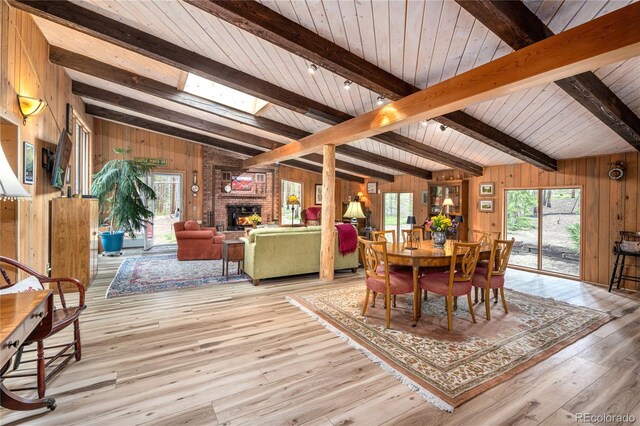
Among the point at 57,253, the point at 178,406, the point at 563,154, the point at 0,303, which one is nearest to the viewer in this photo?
the point at 0,303

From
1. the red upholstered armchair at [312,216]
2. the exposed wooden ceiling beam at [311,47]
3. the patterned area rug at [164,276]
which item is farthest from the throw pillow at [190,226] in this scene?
the exposed wooden ceiling beam at [311,47]

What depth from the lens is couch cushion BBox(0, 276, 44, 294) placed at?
2086mm

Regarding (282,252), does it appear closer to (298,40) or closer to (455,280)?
(455,280)

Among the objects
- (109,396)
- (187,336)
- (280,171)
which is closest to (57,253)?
(187,336)

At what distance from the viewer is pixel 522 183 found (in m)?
6.25

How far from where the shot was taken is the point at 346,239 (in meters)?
A: 5.64

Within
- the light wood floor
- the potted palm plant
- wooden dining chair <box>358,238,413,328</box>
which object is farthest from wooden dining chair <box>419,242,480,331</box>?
the potted palm plant

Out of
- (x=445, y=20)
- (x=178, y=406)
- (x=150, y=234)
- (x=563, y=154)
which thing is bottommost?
(x=178, y=406)

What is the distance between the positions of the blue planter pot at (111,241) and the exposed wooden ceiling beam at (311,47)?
267 inches

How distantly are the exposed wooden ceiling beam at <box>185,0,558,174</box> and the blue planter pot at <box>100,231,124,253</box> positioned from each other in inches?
267

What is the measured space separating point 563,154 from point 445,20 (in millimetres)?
4419

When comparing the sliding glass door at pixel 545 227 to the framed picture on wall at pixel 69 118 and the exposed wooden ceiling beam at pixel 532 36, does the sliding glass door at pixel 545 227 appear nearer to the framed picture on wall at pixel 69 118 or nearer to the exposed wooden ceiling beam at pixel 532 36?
the exposed wooden ceiling beam at pixel 532 36

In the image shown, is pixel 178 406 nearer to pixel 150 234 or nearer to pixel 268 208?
pixel 150 234

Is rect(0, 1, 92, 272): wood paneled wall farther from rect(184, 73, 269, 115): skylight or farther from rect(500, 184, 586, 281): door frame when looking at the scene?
rect(500, 184, 586, 281): door frame
